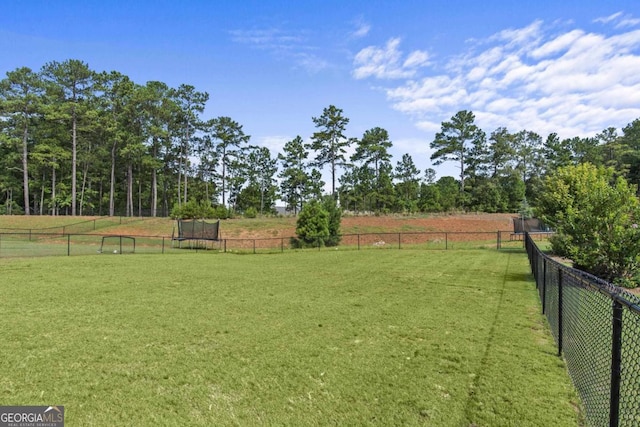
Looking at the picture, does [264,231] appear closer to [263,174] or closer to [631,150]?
[263,174]

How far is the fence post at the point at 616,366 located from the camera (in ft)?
7.70

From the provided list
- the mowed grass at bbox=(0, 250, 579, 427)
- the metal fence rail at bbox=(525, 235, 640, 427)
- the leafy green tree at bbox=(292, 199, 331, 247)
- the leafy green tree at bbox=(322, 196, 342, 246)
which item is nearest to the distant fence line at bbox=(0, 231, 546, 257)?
the leafy green tree at bbox=(292, 199, 331, 247)

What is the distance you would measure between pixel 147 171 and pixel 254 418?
6078 centimetres

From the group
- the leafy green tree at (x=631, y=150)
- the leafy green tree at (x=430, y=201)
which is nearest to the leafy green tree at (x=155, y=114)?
the leafy green tree at (x=430, y=201)

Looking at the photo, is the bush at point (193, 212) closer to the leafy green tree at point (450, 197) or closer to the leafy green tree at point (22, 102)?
the leafy green tree at point (22, 102)

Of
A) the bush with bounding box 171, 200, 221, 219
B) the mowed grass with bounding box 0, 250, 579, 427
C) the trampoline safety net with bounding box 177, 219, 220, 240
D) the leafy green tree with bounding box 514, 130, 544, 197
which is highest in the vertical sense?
the leafy green tree with bounding box 514, 130, 544, 197

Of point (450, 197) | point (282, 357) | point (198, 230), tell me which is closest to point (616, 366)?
point (282, 357)

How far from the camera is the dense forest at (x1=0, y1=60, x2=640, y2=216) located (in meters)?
47.1

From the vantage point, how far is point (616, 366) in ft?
7.89

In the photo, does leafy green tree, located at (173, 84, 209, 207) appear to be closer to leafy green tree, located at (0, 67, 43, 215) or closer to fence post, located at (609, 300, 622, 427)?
leafy green tree, located at (0, 67, 43, 215)

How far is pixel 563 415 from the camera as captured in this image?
10.3ft

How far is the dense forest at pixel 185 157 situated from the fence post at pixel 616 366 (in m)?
38.7

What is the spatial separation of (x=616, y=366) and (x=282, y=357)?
3.27 meters

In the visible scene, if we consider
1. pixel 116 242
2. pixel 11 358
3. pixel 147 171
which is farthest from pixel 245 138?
pixel 11 358
